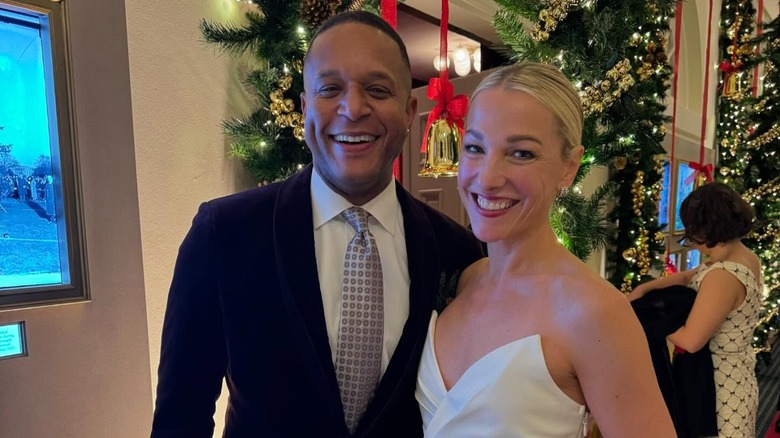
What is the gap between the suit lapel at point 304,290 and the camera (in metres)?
0.90

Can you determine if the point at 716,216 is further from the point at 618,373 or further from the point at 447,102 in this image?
the point at 618,373

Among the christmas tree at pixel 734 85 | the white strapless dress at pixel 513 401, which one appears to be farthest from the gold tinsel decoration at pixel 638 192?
the white strapless dress at pixel 513 401

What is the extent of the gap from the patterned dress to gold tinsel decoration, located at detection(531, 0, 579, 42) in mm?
1269

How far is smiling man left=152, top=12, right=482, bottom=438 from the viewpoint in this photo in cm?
92

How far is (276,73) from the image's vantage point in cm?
170

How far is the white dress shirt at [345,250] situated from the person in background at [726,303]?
1.51 m

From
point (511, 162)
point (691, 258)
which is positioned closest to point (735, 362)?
point (511, 162)

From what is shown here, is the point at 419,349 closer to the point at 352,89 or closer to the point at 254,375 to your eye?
the point at 254,375

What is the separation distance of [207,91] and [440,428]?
1.59 meters

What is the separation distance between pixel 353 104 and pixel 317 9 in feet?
2.53

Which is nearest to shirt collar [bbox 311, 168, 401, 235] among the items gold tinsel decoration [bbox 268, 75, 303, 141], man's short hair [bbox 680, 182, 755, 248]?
gold tinsel decoration [bbox 268, 75, 303, 141]

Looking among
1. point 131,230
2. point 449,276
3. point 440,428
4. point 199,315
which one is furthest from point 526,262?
point 131,230

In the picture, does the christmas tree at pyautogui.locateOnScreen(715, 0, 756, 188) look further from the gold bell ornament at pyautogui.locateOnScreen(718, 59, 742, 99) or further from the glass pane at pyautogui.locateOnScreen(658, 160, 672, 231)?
the glass pane at pyautogui.locateOnScreen(658, 160, 672, 231)

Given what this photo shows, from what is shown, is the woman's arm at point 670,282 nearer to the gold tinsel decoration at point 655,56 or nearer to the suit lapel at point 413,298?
the gold tinsel decoration at point 655,56
